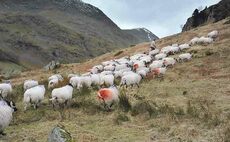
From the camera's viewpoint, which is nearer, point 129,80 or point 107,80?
point 129,80

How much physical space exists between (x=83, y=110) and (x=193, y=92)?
20.2ft

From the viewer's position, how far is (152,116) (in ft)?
59.5

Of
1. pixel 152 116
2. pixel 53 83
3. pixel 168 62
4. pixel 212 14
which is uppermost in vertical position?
pixel 212 14

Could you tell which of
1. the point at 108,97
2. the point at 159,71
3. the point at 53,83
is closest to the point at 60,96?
the point at 108,97

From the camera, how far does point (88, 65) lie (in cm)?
5169

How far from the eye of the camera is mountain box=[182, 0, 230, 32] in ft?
223

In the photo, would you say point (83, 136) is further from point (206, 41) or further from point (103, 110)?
point (206, 41)

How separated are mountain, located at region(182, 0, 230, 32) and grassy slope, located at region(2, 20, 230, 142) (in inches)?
1639

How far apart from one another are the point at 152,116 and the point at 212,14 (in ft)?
189

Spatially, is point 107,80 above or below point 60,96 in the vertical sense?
above

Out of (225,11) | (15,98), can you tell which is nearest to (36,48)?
(225,11)

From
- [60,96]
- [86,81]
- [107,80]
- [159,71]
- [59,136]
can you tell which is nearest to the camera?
[59,136]

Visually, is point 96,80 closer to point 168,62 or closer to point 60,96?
point 60,96

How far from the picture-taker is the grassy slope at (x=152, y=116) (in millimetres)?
15555
